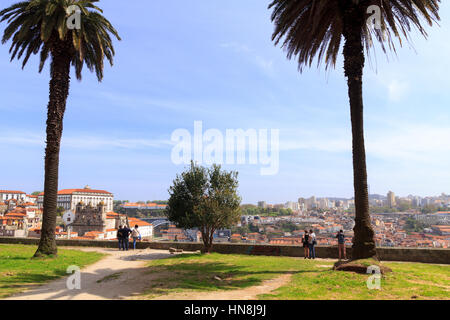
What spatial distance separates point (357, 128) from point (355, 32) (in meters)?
4.02

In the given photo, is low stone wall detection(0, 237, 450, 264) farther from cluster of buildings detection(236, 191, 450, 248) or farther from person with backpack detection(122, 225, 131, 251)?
person with backpack detection(122, 225, 131, 251)

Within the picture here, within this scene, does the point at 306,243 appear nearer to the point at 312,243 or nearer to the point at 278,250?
the point at 312,243

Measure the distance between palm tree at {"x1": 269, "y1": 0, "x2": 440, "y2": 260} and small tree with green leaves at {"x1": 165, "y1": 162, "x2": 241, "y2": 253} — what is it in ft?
30.6

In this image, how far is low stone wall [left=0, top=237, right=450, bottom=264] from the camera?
47.6 ft

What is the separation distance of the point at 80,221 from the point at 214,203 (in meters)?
68.7

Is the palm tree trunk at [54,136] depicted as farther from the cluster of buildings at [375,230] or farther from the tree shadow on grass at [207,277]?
the cluster of buildings at [375,230]

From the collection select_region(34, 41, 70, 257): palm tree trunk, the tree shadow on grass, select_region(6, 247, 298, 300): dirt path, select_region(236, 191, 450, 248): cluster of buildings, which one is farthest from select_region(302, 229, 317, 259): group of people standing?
select_region(34, 41, 70, 257): palm tree trunk

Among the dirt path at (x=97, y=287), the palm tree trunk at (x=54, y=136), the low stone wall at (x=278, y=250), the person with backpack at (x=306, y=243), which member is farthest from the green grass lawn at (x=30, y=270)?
the person with backpack at (x=306, y=243)

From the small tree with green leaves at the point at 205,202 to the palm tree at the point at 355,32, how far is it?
9334 millimetres

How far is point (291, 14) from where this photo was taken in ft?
41.4

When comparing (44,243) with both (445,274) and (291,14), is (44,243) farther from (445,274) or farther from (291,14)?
(445,274)

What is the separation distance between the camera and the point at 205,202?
62.3 ft

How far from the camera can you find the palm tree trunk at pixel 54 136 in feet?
51.4
